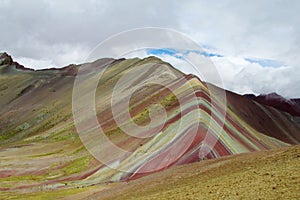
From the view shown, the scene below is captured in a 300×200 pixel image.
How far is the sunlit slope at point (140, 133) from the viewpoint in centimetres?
5500

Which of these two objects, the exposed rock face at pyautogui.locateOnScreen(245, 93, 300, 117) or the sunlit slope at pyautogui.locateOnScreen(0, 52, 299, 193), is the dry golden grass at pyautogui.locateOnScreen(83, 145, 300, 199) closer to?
the sunlit slope at pyautogui.locateOnScreen(0, 52, 299, 193)

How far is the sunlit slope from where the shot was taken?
55.0 metres

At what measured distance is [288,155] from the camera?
29.5m

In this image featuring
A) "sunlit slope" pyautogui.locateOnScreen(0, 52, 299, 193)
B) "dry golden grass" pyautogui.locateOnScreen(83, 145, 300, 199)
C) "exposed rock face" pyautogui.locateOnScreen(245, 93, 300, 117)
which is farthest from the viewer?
"exposed rock face" pyautogui.locateOnScreen(245, 93, 300, 117)

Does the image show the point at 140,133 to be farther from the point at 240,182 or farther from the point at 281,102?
the point at 281,102

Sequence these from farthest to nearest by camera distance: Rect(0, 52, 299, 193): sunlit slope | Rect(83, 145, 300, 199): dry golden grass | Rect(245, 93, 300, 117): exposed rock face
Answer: Rect(245, 93, 300, 117): exposed rock face
Rect(0, 52, 299, 193): sunlit slope
Rect(83, 145, 300, 199): dry golden grass

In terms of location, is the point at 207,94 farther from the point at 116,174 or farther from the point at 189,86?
Result: the point at 116,174

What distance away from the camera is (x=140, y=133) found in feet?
226

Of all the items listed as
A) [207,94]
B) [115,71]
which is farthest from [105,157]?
[115,71]

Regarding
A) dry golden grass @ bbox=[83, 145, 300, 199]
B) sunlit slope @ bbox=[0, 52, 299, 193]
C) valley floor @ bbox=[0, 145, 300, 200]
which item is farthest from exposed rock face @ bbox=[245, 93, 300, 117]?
dry golden grass @ bbox=[83, 145, 300, 199]

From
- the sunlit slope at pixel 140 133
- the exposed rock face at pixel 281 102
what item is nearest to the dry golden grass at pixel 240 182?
the sunlit slope at pixel 140 133

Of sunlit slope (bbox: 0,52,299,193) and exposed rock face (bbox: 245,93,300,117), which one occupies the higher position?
exposed rock face (bbox: 245,93,300,117)

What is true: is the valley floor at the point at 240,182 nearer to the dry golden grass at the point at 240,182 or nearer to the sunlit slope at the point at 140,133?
the dry golden grass at the point at 240,182

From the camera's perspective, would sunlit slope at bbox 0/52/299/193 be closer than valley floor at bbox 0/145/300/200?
No
